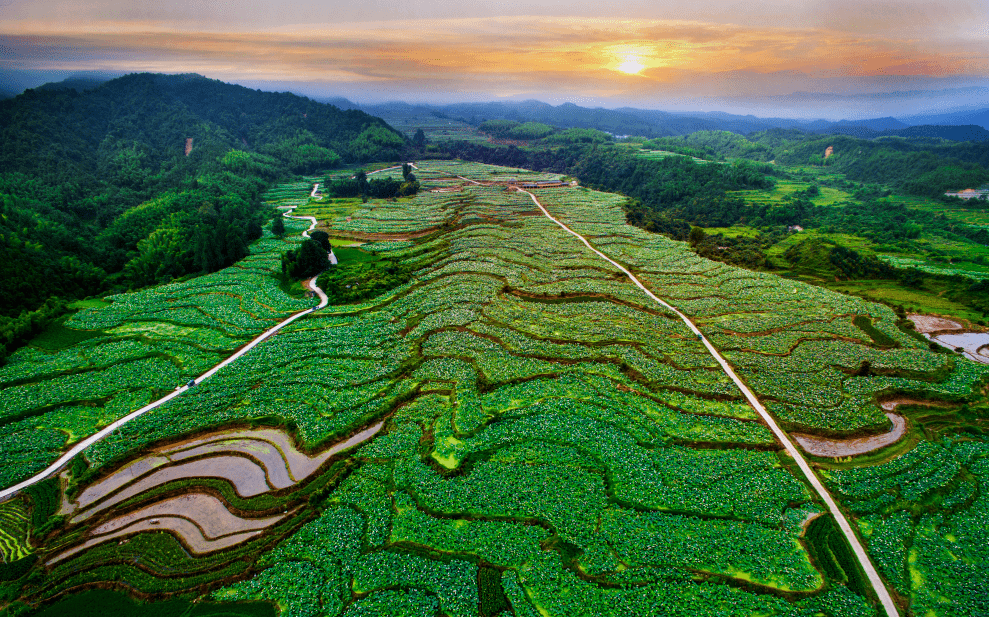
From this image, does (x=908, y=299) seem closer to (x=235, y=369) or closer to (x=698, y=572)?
(x=698, y=572)

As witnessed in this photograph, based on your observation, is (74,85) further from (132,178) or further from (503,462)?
(503,462)

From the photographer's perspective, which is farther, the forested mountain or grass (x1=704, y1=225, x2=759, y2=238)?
grass (x1=704, y1=225, x2=759, y2=238)

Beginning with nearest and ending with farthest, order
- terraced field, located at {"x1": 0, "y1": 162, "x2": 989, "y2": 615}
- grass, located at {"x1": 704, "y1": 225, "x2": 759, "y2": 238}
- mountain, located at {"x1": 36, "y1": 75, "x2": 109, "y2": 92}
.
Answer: terraced field, located at {"x1": 0, "y1": 162, "x2": 989, "y2": 615}, grass, located at {"x1": 704, "y1": 225, "x2": 759, "y2": 238}, mountain, located at {"x1": 36, "y1": 75, "x2": 109, "y2": 92}

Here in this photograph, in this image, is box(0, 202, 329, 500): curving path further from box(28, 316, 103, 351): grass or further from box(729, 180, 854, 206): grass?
box(729, 180, 854, 206): grass

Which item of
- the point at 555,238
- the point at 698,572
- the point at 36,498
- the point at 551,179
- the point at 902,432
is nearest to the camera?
the point at 698,572

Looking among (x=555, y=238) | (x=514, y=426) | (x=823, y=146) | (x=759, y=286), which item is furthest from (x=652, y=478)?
(x=823, y=146)

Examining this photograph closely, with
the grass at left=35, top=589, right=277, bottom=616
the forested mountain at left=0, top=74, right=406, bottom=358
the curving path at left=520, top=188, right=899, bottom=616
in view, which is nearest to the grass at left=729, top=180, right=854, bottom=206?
the curving path at left=520, top=188, right=899, bottom=616

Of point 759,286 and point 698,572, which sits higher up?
point 759,286
